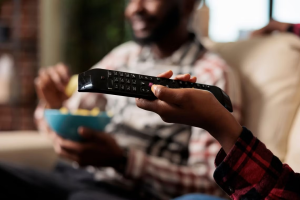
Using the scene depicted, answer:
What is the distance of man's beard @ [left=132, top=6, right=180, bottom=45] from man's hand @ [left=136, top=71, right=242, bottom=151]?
2.88 ft

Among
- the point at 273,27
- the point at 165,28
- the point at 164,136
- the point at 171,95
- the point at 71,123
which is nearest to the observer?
the point at 171,95

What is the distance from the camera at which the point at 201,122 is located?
48 cm

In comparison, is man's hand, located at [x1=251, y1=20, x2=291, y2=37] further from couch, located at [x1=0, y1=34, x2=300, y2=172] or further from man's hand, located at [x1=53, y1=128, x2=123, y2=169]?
man's hand, located at [x1=53, y1=128, x2=123, y2=169]

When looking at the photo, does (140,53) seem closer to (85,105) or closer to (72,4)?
(85,105)

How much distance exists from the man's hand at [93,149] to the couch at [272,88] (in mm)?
385

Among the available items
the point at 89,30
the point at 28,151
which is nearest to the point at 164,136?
the point at 28,151

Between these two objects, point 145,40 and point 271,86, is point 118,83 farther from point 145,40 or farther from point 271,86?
point 145,40

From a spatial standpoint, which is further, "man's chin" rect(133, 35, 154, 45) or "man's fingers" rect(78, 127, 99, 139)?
"man's chin" rect(133, 35, 154, 45)

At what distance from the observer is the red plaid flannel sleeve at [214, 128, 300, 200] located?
480 mm

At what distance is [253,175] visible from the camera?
1.60ft

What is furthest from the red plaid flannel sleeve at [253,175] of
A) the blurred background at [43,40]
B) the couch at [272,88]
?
the blurred background at [43,40]

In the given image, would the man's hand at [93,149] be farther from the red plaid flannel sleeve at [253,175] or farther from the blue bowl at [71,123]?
the red plaid flannel sleeve at [253,175]

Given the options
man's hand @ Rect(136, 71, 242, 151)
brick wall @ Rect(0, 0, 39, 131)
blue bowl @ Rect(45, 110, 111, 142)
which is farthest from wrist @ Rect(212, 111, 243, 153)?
brick wall @ Rect(0, 0, 39, 131)

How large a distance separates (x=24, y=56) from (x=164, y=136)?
2033mm
